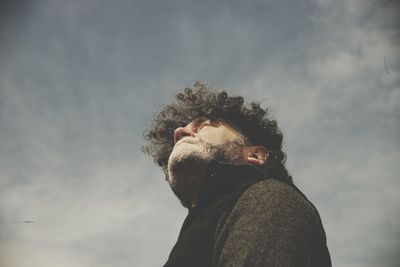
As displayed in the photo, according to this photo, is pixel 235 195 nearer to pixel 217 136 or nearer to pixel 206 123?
pixel 217 136

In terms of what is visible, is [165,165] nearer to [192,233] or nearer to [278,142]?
[278,142]

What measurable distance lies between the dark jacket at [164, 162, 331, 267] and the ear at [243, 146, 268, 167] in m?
1.50

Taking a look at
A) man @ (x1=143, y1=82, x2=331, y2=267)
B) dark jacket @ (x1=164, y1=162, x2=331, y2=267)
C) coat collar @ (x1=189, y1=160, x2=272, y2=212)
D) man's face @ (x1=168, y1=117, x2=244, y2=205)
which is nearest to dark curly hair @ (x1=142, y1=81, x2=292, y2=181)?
man @ (x1=143, y1=82, x2=331, y2=267)

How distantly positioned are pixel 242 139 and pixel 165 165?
157 centimetres

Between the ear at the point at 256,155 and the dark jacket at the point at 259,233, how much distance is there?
150 cm

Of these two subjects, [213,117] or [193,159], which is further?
[213,117]

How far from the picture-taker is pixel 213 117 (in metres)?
4.58

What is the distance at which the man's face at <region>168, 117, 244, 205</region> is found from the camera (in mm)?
3311

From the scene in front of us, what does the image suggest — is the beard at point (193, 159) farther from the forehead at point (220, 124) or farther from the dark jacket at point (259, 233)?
the dark jacket at point (259, 233)

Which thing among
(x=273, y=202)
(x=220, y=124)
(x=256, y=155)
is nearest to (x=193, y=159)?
(x=256, y=155)

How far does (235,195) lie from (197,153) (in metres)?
1.22

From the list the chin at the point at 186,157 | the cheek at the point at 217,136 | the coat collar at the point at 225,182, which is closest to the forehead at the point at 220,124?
the cheek at the point at 217,136

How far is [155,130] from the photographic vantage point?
5.55m

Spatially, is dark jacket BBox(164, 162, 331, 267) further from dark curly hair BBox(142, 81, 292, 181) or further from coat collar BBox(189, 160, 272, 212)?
dark curly hair BBox(142, 81, 292, 181)
